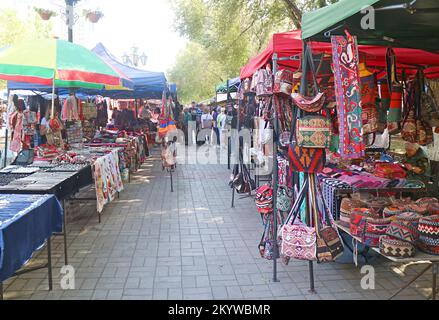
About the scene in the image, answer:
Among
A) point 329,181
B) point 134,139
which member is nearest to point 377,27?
point 329,181

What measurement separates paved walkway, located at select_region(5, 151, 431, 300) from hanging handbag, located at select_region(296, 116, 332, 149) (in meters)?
1.40

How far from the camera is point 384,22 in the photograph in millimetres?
3523

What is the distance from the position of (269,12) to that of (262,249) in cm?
1075

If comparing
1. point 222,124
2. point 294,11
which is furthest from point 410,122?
point 222,124

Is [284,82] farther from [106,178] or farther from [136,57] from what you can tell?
[136,57]

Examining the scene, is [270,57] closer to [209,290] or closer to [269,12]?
[209,290]

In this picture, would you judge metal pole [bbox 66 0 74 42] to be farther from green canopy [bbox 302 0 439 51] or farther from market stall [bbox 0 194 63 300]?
green canopy [bbox 302 0 439 51]

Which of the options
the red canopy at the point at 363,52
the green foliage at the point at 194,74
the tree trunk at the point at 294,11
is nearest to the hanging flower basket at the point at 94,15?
the red canopy at the point at 363,52

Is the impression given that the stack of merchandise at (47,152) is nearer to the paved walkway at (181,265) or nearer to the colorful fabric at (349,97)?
the paved walkway at (181,265)

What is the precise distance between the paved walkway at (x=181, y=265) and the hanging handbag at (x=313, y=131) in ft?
4.61

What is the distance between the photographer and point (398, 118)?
4.65 meters

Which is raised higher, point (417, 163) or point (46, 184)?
point (417, 163)

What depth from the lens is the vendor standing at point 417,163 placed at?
4988 millimetres

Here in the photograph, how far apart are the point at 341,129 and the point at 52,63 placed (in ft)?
12.2
